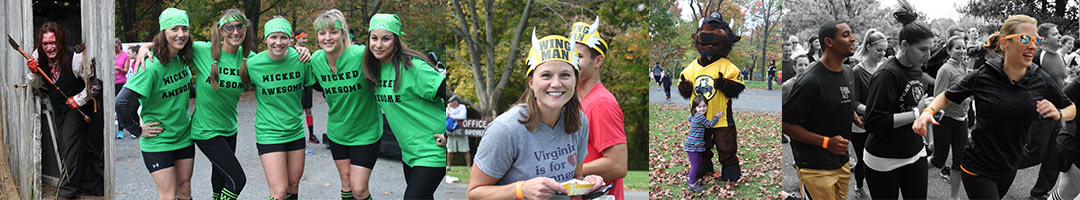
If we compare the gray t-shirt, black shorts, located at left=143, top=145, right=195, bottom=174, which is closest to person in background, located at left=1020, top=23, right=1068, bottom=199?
the gray t-shirt

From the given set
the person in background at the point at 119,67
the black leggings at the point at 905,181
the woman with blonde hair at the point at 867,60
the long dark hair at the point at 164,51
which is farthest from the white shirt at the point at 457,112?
the black leggings at the point at 905,181

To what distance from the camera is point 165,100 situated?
17.7 feet

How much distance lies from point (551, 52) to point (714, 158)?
2324 millimetres

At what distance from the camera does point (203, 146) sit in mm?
5438

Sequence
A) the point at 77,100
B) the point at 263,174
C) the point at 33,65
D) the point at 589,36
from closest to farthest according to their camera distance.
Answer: the point at 589,36
the point at 263,174
the point at 33,65
the point at 77,100

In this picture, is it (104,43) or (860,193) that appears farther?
(860,193)

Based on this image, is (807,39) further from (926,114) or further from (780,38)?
(926,114)

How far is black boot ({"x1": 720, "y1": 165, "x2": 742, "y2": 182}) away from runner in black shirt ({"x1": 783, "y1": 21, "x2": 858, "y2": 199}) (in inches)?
15.8

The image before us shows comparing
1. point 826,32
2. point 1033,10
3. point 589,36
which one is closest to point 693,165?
point 826,32

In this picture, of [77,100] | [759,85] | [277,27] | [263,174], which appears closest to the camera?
[277,27]

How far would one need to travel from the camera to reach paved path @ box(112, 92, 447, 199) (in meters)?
5.39

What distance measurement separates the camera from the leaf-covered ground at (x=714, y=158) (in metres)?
5.27

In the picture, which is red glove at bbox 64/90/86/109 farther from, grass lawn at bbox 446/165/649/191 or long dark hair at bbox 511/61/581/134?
long dark hair at bbox 511/61/581/134

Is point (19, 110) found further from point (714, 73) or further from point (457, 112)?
point (714, 73)
